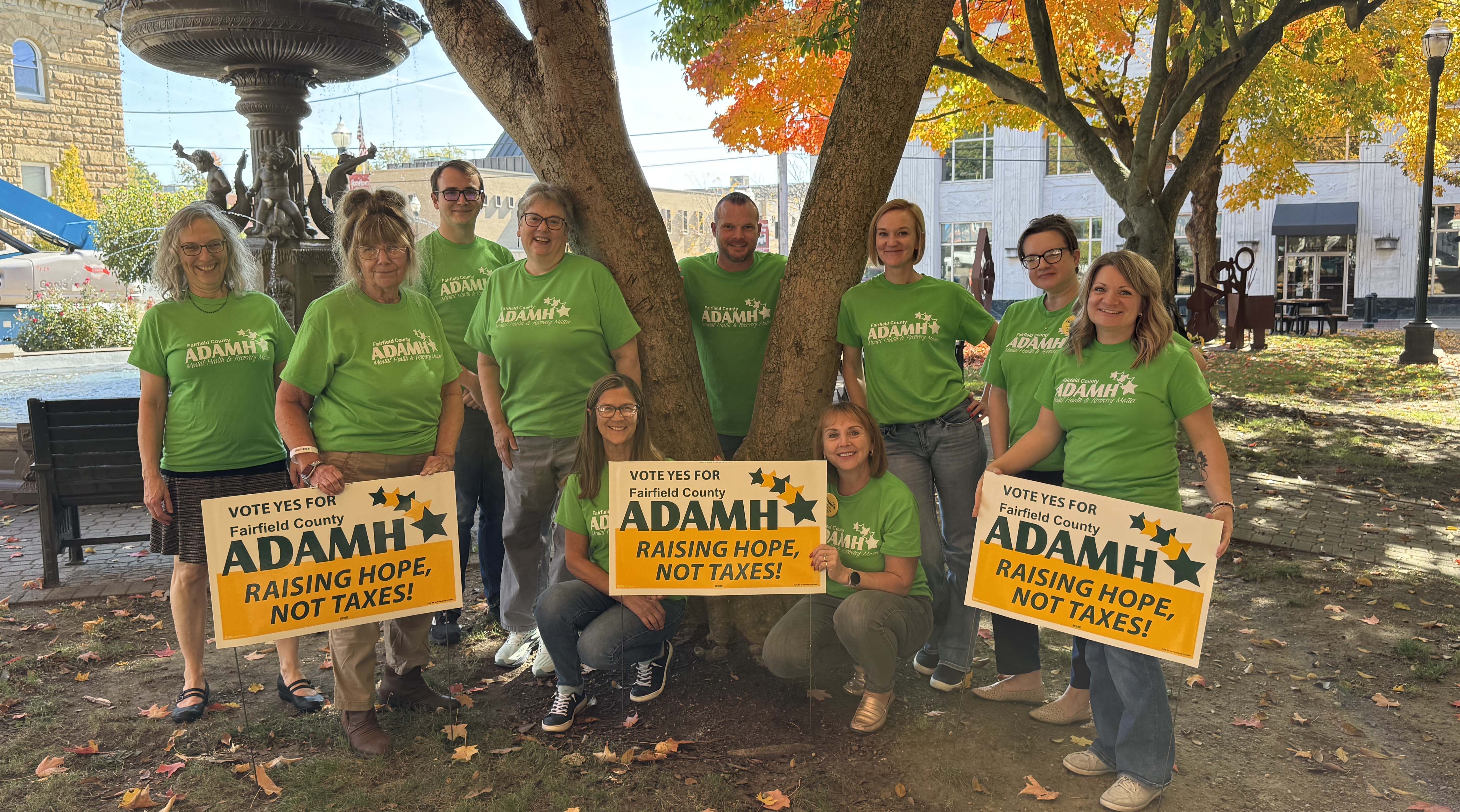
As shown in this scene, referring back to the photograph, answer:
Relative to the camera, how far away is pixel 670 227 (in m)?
74.1

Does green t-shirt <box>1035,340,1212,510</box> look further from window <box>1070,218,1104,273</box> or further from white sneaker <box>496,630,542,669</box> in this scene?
window <box>1070,218,1104,273</box>

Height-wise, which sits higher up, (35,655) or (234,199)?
(234,199)

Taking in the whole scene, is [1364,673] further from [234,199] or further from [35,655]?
[234,199]

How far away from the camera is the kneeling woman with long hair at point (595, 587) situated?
414cm

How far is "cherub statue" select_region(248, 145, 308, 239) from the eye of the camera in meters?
8.63

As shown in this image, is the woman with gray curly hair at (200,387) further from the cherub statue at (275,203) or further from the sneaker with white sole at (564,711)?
the cherub statue at (275,203)

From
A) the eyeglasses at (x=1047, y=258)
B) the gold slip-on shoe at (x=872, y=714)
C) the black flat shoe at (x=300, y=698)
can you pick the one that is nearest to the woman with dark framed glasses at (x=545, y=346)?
the black flat shoe at (x=300, y=698)

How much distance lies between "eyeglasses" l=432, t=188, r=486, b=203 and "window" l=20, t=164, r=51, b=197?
39.3 meters

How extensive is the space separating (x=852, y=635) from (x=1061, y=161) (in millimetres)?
36017

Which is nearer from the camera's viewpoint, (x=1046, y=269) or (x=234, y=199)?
(x=1046, y=269)

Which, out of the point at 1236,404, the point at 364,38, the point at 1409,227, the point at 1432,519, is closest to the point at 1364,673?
the point at 1432,519

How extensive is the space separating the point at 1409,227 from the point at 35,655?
38354 millimetres

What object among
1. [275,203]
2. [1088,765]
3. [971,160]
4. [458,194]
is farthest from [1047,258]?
[971,160]

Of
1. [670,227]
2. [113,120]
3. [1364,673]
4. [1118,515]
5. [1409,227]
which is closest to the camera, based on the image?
[1118,515]
